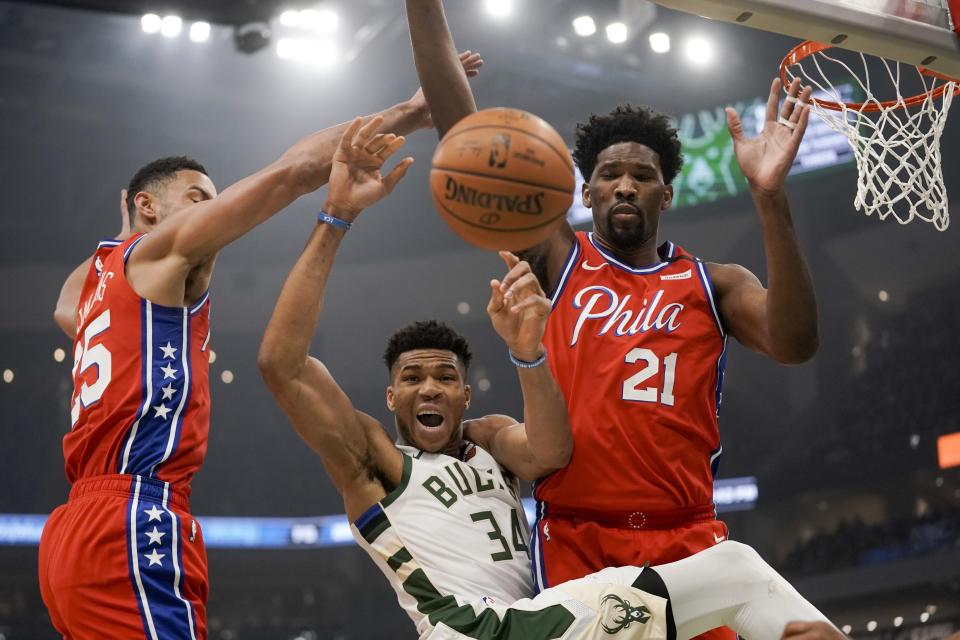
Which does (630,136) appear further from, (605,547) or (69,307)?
(69,307)

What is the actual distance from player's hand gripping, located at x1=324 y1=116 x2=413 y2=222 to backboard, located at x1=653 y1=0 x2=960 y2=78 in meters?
1.00

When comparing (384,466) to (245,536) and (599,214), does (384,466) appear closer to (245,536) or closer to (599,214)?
(599,214)

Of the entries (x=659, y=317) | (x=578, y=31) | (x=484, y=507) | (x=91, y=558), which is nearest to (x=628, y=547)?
(x=484, y=507)

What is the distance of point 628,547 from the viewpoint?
328 centimetres

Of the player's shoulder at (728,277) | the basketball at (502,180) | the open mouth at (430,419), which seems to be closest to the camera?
the basketball at (502,180)

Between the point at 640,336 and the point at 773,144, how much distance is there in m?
0.72

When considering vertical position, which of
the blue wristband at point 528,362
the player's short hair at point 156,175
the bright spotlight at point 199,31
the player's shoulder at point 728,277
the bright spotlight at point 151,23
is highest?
the bright spotlight at point 199,31

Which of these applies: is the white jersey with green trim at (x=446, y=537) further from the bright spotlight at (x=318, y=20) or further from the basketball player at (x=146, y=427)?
the bright spotlight at (x=318, y=20)

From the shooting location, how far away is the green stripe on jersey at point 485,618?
2963mm

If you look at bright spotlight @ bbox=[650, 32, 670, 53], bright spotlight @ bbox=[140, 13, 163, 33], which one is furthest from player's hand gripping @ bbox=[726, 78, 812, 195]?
bright spotlight @ bbox=[650, 32, 670, 53]

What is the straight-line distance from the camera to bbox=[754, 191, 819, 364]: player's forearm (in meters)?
3.21

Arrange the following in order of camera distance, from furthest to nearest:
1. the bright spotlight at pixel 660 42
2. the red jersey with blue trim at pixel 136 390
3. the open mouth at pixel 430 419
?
the bright spotlight at pixel 660 42
the open mouth at pixel 430 419
the red jersey with blue trim at pixel 136 390

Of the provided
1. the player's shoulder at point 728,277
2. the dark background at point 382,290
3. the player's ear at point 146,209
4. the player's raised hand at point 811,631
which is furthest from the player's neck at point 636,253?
the dark background at point 382,290

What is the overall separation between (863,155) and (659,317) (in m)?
1.35
